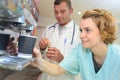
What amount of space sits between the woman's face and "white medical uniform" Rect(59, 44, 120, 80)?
14 cm

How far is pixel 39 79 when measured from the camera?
167 cm

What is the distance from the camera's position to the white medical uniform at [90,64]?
1.31 m

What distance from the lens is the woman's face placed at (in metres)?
1.24

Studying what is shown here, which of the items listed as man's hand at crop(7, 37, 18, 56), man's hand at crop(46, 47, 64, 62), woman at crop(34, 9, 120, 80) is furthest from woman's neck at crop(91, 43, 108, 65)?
man's hand at crop(7, 37, 18, 56)

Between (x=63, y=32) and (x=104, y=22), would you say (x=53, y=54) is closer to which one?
(x=63, y=32)

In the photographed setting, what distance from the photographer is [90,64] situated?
1.42 metres

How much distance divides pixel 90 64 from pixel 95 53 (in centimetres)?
9

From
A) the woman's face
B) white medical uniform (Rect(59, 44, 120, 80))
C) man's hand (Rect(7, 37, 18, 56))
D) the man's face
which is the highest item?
the man's face

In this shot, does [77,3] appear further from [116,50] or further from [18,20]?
[18,20]

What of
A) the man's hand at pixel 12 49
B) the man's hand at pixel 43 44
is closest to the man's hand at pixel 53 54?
the man's hand at pixel 43 44

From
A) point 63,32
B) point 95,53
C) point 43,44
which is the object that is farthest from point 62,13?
point 95,53

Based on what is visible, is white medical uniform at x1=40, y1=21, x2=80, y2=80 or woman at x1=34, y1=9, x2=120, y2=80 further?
white medical uniform at x1=40, y1=21, x2=80, y2=80

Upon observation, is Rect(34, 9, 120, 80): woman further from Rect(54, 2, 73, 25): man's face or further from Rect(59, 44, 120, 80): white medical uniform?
Rect(54, 2, 73, 25): man's face

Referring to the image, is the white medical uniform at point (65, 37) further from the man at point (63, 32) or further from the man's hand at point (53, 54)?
the man's hand at point (53, 54)
